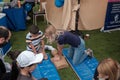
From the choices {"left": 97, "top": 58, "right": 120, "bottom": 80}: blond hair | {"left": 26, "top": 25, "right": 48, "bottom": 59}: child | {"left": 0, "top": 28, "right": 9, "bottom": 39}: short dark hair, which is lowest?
{"left": 26, "top": 25, "right": 48, "bottom": 59}: child

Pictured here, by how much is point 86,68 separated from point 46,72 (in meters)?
0.70

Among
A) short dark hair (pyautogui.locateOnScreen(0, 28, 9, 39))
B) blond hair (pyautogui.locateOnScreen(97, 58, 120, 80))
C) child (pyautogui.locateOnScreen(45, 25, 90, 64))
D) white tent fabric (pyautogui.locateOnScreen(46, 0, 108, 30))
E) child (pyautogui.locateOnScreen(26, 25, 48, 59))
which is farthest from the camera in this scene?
white tent fabric (pyautogui.locateOnScreen(46, 0, 108, 30))

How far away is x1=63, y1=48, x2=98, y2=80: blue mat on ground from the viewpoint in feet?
12.0

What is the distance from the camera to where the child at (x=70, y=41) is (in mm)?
3570

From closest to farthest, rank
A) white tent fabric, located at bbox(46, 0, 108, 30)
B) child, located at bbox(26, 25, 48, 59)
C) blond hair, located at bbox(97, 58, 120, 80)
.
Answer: blond hair, located at bbox(97, 58, 120, 80) → child, located at bbox(26, 25, 48, 59) → white tent fabric, located at bbox(46, 0, 108, 30)

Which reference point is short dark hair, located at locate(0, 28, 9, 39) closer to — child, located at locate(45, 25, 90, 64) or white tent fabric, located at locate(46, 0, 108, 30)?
child, located at locate(45, 25, 90, 64)

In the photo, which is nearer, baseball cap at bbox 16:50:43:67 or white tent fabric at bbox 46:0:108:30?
baseball cap at bbox 16:50:43:67

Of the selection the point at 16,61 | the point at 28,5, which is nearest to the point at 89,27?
the point at 28,5

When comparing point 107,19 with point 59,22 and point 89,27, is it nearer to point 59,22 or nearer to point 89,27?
point 89,27

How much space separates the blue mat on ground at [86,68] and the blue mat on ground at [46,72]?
0.36 metres

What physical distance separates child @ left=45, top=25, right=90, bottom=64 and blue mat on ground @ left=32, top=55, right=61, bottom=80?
25cm

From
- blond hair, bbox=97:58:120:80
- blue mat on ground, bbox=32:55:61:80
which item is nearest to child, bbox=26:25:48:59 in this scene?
blue mat on ground, bbox=32:55:61:80

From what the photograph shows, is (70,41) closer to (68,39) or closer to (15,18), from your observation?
(68,39)

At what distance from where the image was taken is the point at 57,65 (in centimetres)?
391
